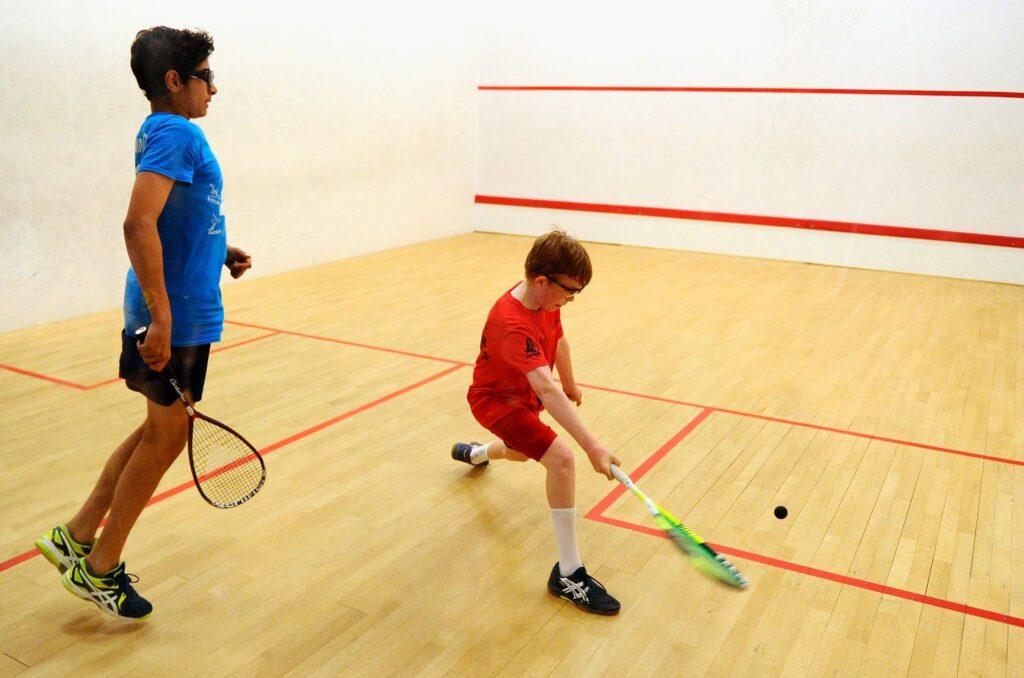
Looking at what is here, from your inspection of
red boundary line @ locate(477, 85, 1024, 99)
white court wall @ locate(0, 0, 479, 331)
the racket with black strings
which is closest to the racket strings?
the racket with black strings

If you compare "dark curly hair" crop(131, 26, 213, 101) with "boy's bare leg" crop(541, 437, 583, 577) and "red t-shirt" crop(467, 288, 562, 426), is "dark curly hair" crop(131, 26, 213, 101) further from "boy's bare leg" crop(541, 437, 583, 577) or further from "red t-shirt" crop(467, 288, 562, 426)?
"boy's bare leg" crop(541, 437, 583, 577)

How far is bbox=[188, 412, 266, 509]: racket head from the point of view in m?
1.75

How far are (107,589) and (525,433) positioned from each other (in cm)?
88

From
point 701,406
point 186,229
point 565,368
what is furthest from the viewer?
point 701,406

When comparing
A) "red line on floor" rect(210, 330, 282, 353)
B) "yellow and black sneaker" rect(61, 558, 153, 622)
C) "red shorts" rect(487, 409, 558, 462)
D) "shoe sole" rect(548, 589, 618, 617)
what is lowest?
"red line on floor" rect(210, 330, 282, 353)

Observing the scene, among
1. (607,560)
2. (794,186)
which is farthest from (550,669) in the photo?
(794,186)

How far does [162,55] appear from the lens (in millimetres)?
1633

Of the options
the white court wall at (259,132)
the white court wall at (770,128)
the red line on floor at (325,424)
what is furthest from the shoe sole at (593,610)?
the white court wall at (770,128)

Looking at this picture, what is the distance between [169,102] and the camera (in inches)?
65.4

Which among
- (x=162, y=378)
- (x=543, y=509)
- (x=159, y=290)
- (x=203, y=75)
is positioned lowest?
(x=543, y=509)

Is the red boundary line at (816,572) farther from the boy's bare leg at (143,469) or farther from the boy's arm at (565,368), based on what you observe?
the boy's bare leg at (143,469)

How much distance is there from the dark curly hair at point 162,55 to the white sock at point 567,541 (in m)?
1.13

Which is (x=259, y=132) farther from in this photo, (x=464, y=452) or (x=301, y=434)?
(x=464, y=452)

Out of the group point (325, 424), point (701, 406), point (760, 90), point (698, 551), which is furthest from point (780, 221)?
point (698, 551)
